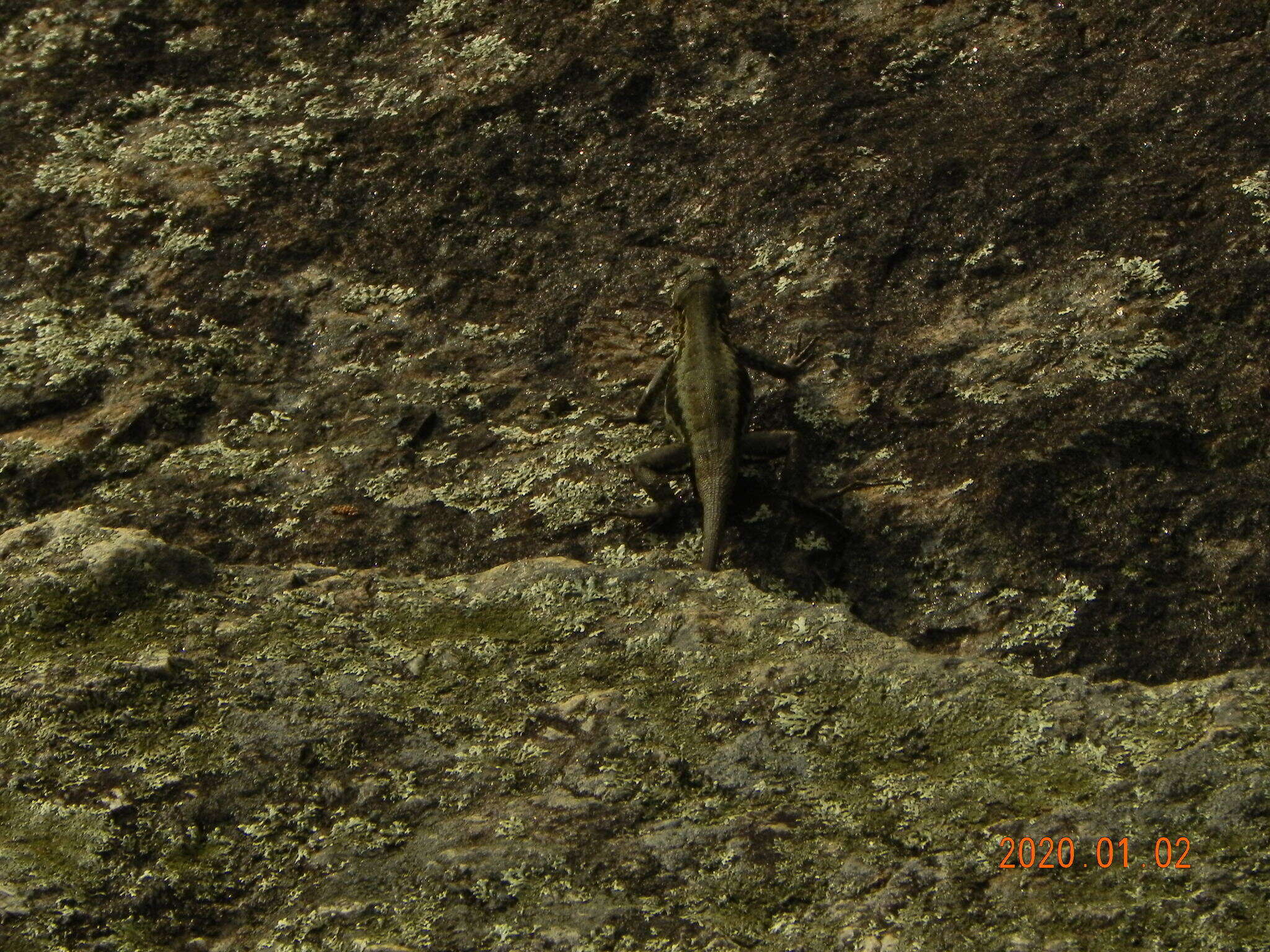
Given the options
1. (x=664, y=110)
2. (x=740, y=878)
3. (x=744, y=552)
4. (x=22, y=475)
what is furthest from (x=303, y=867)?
(x=664, y=110)

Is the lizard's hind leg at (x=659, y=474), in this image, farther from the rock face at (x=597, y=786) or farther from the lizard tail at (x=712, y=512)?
the rock face at (x=597, y=786)

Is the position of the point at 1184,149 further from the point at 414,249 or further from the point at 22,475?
the point at 22,475

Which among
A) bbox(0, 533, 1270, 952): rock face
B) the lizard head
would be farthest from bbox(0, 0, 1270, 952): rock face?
the lizard head
